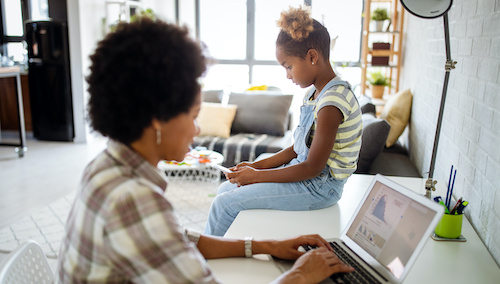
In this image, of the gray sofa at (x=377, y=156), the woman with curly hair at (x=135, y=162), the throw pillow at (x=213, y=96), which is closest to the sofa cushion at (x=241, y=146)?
the throw pillow at (x=213, y=96)

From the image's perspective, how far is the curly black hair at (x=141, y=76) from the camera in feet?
2.58

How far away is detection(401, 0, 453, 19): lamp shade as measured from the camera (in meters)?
1.50

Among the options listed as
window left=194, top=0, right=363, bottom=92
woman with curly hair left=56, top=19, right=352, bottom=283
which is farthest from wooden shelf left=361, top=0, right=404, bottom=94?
woman with curly hair left=56, top=19, right=352, bottom=283

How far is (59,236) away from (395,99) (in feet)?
8.60

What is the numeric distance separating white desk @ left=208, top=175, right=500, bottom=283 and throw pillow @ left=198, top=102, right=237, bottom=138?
2557 millimetres

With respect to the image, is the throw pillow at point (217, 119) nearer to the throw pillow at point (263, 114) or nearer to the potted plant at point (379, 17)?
the throw pillow at point (263, 114)

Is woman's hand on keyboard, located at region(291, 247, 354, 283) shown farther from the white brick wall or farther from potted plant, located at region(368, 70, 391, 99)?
potted plant, located at region(368, 70, 391, 99)

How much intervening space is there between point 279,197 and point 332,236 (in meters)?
0.28

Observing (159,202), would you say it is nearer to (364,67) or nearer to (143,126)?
(143,126)

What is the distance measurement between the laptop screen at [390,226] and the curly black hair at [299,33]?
2.10 feet

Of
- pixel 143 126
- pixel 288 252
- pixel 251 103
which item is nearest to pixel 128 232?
pixel 143 126

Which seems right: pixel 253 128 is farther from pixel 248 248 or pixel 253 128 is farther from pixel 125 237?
pixel 125 237

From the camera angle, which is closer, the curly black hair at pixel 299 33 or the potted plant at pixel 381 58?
the curly black hair at pixel 299 33

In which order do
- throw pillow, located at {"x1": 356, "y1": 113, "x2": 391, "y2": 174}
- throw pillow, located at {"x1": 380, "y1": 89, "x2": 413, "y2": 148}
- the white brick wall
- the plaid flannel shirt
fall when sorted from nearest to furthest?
the plaid flannel shirt
the white brick wall
throw pillow, located at {"x1": 356, "y1": 113, "x2": 391, "y2": 174}
throw pillow, located at {"x1": 380, "y1": 89, "x2": 413, "y2": 148}
